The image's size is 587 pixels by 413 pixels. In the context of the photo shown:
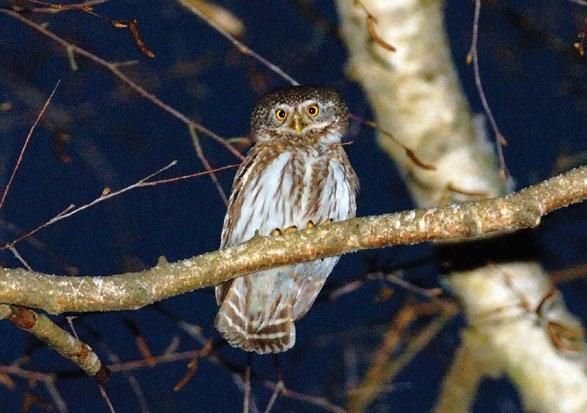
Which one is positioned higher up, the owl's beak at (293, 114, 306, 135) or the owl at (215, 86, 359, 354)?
the owl's beak at (293, 114, 306, 135)

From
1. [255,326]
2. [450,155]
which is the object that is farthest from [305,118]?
[255,326]

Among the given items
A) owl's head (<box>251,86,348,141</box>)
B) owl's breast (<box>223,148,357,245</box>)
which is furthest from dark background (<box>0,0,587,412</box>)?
owl's breast (<box>223,148,357,245</box>)

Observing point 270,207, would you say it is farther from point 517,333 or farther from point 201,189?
point 201,189

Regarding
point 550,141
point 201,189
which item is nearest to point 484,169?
point 550,141

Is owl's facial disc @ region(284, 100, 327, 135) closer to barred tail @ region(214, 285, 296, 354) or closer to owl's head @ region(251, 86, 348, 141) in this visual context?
owl's head @ region(251, 86, 348, 141)

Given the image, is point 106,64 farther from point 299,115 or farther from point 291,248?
point 299,115
